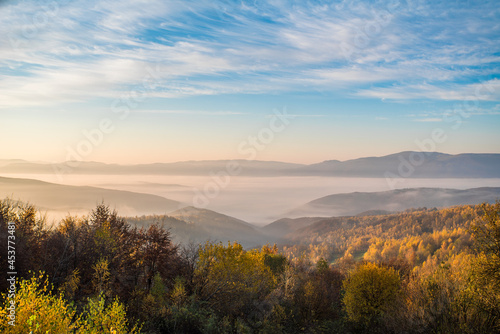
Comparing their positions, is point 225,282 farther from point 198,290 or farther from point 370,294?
point 370,294

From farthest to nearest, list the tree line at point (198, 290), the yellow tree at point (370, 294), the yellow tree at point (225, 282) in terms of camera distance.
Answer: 1. the yellow tree at point (370, 294)
2. the yellow tree at point (225, 282)
3. the tree line at point (198, 290)

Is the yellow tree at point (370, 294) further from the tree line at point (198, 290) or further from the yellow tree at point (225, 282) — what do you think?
the yellow tree at point (225, 282)

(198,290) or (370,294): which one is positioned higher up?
(198,290)

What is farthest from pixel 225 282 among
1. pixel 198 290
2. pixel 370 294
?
pixel 370 294

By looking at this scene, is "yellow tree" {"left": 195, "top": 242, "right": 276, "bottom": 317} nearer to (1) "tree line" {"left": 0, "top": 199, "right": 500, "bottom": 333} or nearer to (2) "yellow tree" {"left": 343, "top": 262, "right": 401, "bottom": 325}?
(1) "tree line" {"left": 0, "top": 199, "right": 500, "bottom": 333}

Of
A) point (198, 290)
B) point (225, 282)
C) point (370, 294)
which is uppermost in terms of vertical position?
point (225, 282)

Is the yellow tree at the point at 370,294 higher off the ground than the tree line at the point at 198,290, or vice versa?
the tree line at the point at 198,290

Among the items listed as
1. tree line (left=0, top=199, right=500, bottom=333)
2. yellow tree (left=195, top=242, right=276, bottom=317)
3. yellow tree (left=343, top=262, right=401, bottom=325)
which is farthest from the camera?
yellow tree (left=343, top=262, right=401, bottom=325)

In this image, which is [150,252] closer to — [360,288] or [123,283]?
[123,283]

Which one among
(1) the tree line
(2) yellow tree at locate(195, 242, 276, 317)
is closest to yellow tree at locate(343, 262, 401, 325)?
(1) the tree line

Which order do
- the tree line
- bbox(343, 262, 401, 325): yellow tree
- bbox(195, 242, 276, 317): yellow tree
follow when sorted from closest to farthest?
the tree line → bbox(195, 242, 276, 317): yellow tree → bbox(343, 262, 401, 325): yellow tree

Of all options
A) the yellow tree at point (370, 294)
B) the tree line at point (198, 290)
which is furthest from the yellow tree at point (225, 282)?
the yellow tree at point (370, 294)

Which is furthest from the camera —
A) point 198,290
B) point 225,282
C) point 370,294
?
point 370,294

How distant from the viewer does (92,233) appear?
3928cm
